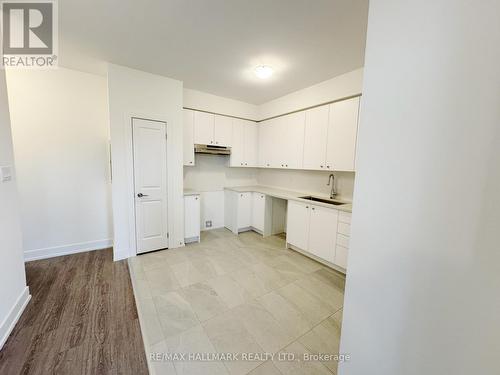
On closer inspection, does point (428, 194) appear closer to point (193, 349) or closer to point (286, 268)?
point (193, 349)

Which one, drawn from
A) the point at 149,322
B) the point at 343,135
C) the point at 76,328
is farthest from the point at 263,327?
the point at 343,135

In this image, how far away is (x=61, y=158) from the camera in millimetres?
2912

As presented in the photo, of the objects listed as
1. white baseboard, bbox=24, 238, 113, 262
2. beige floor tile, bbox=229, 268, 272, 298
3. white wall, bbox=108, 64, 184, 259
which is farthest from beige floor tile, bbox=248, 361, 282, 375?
white baseboard, bbox=24, 238, 113, 262

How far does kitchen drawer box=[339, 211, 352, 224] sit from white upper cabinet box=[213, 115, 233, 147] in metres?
2.51

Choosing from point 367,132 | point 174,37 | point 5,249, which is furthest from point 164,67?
point 367,132

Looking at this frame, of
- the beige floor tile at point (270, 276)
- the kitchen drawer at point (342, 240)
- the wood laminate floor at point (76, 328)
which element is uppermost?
the kitchen drawer at point (342, 240)

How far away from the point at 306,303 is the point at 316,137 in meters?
2.37

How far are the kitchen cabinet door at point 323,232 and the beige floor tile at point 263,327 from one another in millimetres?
1253

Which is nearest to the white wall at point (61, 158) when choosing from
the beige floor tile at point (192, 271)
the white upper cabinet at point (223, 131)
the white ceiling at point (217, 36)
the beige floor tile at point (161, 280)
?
the white ceiling at point (217, 36)

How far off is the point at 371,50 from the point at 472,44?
14.0 inches

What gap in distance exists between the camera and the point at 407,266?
0.83m

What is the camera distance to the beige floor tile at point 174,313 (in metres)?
1.74

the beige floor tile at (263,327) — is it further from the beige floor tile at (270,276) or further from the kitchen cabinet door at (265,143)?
the kitchen cabinet door at (265,143)

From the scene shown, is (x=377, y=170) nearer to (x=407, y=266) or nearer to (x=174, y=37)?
(x=407, y=266)
